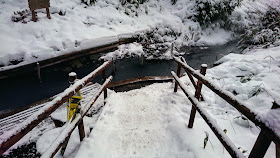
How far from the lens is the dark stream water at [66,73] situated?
607 cm

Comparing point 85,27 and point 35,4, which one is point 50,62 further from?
point 85,27

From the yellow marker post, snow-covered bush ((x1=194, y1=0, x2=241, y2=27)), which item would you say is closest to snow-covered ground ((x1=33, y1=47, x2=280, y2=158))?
the yellow marker post

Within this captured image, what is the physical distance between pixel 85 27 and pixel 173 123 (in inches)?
287

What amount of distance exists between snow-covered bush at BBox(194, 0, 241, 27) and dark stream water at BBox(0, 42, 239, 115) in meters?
2.36

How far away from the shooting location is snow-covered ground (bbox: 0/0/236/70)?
6590 mm

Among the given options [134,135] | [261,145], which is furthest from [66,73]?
[261,145]

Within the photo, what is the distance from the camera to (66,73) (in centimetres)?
739

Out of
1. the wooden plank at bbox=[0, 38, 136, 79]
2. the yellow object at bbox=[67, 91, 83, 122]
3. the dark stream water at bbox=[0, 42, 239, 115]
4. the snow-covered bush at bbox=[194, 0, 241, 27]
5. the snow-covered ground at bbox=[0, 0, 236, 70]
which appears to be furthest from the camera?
the snow-covered bush at bbox=[194, 0, 241, 27]

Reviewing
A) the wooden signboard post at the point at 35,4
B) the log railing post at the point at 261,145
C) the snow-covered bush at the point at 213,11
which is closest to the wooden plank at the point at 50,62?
the wooden signboard post at the point at 35,4

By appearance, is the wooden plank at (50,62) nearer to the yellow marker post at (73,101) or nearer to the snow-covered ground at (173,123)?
the snow-covered ground at (173,123)

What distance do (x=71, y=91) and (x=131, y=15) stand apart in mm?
9887

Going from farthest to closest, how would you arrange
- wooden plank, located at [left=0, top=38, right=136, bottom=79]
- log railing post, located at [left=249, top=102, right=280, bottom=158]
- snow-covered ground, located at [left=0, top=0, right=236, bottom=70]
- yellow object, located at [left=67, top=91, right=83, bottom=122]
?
1. snow-covered ground, located at [left=0, top=0, right=236, bottom=70]
2. wooden plank, located at [left=0, top=38, right=136, bottom=79]
3. yellow object, located at [left=67, top=91, right=83, bottom=122]
4. log railing post, located at [left=249, top=102, right=280, bottom=158]

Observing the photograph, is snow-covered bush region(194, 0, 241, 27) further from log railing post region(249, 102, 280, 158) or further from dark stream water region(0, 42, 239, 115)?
log railing post region(249, 102, 280, 158)

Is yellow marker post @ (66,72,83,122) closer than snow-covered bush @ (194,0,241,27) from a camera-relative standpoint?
Yes
